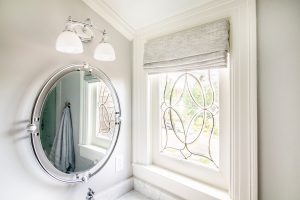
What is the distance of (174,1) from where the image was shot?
95 cm

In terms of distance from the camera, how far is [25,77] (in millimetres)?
788

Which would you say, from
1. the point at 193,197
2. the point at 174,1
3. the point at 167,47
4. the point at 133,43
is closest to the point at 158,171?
the point at 193,197

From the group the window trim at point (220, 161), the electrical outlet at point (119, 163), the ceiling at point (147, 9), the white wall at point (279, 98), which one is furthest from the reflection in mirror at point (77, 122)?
the white wall at point (279, 98)

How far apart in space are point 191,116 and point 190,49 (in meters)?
0.39

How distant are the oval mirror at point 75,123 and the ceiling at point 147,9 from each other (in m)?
0.42

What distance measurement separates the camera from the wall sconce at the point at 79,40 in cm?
75

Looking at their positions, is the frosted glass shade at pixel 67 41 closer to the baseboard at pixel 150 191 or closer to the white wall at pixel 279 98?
the white wall at pixel 279 98

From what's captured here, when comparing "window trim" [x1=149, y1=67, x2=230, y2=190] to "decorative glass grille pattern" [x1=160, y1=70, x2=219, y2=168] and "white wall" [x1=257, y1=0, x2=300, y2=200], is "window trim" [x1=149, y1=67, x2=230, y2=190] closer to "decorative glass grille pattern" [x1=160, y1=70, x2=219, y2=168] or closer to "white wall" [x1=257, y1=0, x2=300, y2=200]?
"decorative glass grille pattern" [x1=160, y1=70, x2=219, y2=168]

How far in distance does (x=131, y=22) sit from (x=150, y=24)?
134 mm

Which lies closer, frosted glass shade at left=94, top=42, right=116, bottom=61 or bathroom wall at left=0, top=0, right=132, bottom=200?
bathroom wall at left=0, top=0, right=132, bottom=200

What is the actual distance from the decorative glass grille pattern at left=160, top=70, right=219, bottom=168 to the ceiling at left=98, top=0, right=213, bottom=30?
1.19 ft

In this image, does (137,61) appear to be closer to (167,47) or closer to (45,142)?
(167,47)

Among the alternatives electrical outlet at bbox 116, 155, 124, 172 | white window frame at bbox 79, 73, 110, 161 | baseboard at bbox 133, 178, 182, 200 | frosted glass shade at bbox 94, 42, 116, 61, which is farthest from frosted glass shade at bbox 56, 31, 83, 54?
baseboard at bbox 133, 178, 182, 200

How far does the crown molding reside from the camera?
104 centimetres
